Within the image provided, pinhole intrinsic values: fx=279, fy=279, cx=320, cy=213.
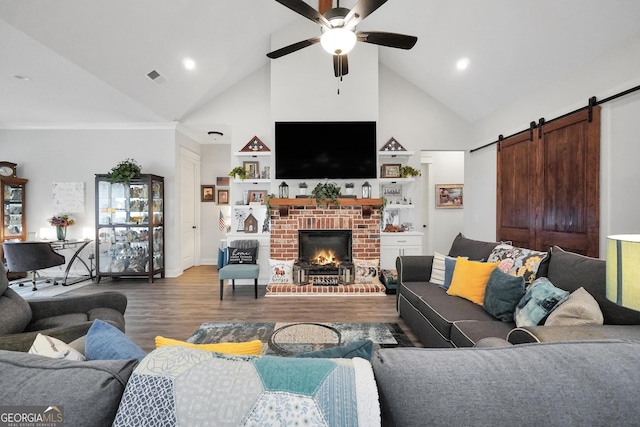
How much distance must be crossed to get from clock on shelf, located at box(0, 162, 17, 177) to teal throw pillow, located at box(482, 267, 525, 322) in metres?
7.20

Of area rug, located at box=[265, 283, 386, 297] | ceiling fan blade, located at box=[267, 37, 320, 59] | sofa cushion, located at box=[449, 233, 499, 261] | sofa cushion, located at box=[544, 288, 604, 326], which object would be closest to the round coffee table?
sofa cushion, located at box=[544, 288, 604, 326]

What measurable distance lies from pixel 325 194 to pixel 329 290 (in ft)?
4.66

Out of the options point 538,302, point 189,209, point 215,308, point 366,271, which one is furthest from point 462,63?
point 189,209

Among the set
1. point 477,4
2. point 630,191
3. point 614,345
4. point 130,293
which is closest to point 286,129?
point 477,4

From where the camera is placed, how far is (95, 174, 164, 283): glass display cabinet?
15.3ft

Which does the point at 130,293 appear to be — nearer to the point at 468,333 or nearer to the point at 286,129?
the point at 286,129

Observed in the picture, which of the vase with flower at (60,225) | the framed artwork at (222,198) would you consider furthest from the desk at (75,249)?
the framed artwork at (222,198)

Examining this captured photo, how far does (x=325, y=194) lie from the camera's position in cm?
427

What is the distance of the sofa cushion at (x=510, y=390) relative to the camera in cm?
59

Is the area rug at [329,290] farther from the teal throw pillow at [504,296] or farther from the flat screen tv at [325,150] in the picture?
the teal throw pillow at [504,296]

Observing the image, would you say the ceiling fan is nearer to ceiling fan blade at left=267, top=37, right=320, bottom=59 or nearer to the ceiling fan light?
the ceiling fan light

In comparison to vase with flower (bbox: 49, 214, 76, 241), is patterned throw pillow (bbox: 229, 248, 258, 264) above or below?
below

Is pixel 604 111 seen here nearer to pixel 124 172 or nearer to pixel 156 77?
pixel 156 77

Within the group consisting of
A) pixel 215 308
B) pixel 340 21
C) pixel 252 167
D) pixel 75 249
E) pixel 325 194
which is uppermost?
pixel 340 21
